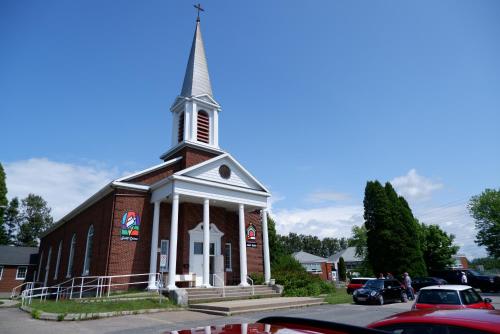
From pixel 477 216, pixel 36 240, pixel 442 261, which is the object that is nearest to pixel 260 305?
pixel 442 261

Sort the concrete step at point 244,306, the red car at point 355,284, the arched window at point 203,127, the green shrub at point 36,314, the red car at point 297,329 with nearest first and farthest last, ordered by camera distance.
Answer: the red car at point 297,329, the green shrub at point 36,314, the concrete step at point 244,306, the red car at point 355,284, the arched window at point 203,127

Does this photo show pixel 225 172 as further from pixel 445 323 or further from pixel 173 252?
pixel 445 323

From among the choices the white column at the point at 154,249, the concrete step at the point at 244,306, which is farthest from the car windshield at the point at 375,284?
the white column at the point at 154,249

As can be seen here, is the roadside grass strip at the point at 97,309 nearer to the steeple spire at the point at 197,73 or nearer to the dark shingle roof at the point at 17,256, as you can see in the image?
the steeple spire at the point at 197,73

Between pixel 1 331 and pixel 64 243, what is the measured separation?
20.5m

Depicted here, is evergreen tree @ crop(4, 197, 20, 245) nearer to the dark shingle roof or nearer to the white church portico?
the dark shingle roof

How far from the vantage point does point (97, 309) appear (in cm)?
1288

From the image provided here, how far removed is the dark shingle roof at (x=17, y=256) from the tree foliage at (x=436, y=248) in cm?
4784

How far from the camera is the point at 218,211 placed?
923 inches

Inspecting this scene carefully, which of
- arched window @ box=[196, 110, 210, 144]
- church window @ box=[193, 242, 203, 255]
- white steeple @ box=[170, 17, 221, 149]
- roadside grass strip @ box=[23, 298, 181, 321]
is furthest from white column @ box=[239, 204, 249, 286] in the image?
white steeple @ box=[170, 17, 221, 149]

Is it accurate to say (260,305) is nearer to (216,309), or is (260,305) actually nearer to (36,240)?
(216,309)

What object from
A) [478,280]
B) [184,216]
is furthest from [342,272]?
[184,216]

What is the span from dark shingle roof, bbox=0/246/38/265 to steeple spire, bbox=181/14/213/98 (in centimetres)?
3456

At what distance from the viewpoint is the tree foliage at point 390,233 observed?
95.8 feet
